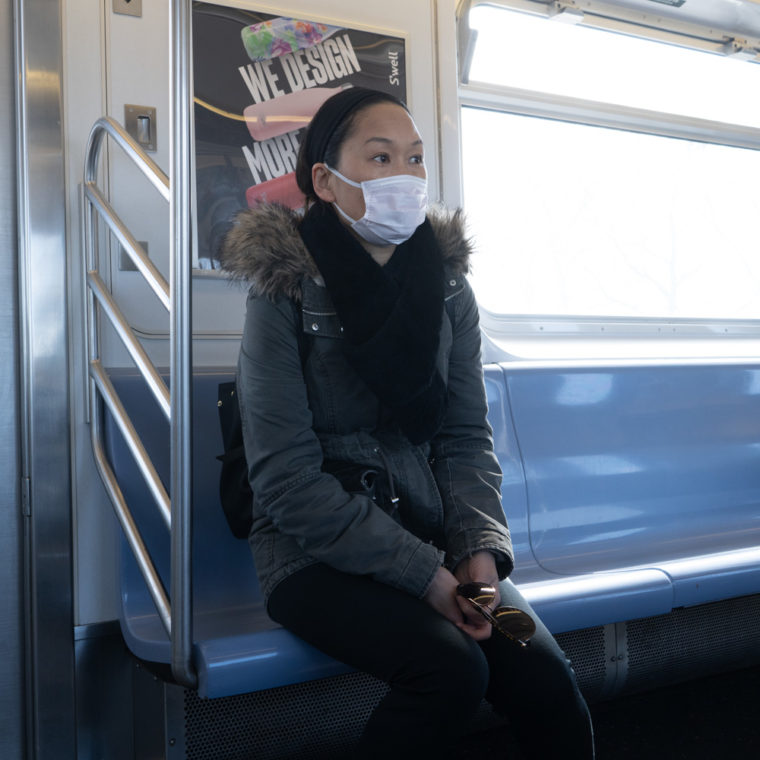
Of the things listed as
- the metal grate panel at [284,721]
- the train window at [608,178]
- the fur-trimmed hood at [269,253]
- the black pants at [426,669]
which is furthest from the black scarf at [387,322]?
the train window at [608,178]

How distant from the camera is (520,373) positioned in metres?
2.71

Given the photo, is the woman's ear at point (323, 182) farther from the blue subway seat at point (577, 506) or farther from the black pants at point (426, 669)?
the black pants at point (426, 669)

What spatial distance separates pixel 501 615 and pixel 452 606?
0.31 ft

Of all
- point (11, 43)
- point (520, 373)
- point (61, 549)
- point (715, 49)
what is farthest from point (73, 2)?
point (715, 49)

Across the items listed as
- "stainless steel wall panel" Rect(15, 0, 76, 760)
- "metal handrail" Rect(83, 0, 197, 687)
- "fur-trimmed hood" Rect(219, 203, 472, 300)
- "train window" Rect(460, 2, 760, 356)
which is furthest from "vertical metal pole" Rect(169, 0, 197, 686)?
"train window" Rect(460, 2, 760, 356)

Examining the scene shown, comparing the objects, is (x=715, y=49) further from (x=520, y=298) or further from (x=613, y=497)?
(x=613, y=497)

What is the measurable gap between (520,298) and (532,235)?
0.30 m

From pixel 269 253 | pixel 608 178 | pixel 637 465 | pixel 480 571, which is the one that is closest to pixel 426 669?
pixel 480 571

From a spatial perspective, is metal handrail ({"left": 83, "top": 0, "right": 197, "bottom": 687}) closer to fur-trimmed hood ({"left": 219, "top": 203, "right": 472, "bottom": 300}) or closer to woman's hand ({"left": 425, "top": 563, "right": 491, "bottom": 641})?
fur-trimmed hood ({"left": 219, "top": 203, "right": 472, "bottom": 300})

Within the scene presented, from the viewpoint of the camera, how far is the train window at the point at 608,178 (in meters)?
3.25

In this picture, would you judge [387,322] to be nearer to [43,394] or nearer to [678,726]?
[43,394]

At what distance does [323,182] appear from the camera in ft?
6.04

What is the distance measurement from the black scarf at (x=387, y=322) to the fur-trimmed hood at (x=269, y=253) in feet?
0.12

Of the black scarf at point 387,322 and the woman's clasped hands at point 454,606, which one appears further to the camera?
the black scarf at point 387,322
